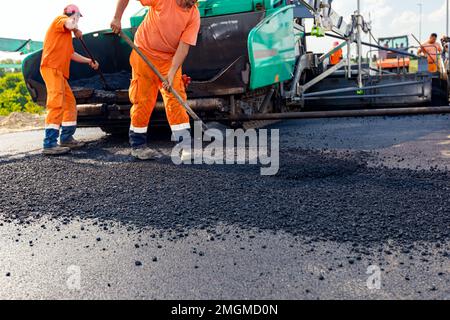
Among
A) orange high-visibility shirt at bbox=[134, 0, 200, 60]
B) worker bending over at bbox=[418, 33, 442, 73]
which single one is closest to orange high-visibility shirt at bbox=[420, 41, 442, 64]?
worker bending over at bbox=[418, 33, 442, 73]

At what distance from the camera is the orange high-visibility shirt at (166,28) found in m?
3.87

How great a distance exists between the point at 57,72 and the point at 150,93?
4.47ft

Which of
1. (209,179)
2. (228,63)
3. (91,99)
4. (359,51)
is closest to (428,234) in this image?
(209,179)

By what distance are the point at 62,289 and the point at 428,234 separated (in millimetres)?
1663

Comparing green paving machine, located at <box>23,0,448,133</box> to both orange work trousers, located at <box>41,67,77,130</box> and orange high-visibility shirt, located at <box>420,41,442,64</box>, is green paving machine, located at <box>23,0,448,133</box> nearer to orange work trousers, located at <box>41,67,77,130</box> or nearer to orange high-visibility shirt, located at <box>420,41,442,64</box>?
orange work trousers, located at <box>41,67,77,130</box>

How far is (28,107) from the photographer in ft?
40.0

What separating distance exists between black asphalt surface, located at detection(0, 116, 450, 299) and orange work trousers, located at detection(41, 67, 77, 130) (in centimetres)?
70

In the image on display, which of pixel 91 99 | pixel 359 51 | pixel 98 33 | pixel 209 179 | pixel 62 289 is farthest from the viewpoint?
pixel 359 51

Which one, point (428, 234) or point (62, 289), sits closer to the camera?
point (62, 289)

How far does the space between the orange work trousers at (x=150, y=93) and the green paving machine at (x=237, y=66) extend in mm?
750

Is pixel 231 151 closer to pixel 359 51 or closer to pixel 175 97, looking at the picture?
pixel 175 97

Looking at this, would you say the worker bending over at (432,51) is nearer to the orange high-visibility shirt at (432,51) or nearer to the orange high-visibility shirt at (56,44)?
the orange high-visibility shirt at (432,51)

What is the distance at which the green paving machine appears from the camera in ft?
15.8

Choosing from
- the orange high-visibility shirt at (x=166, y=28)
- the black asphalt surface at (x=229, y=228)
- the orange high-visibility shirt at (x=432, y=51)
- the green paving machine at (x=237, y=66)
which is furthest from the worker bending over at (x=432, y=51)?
the orange high-visibility shirt at (x=166, y=28)
